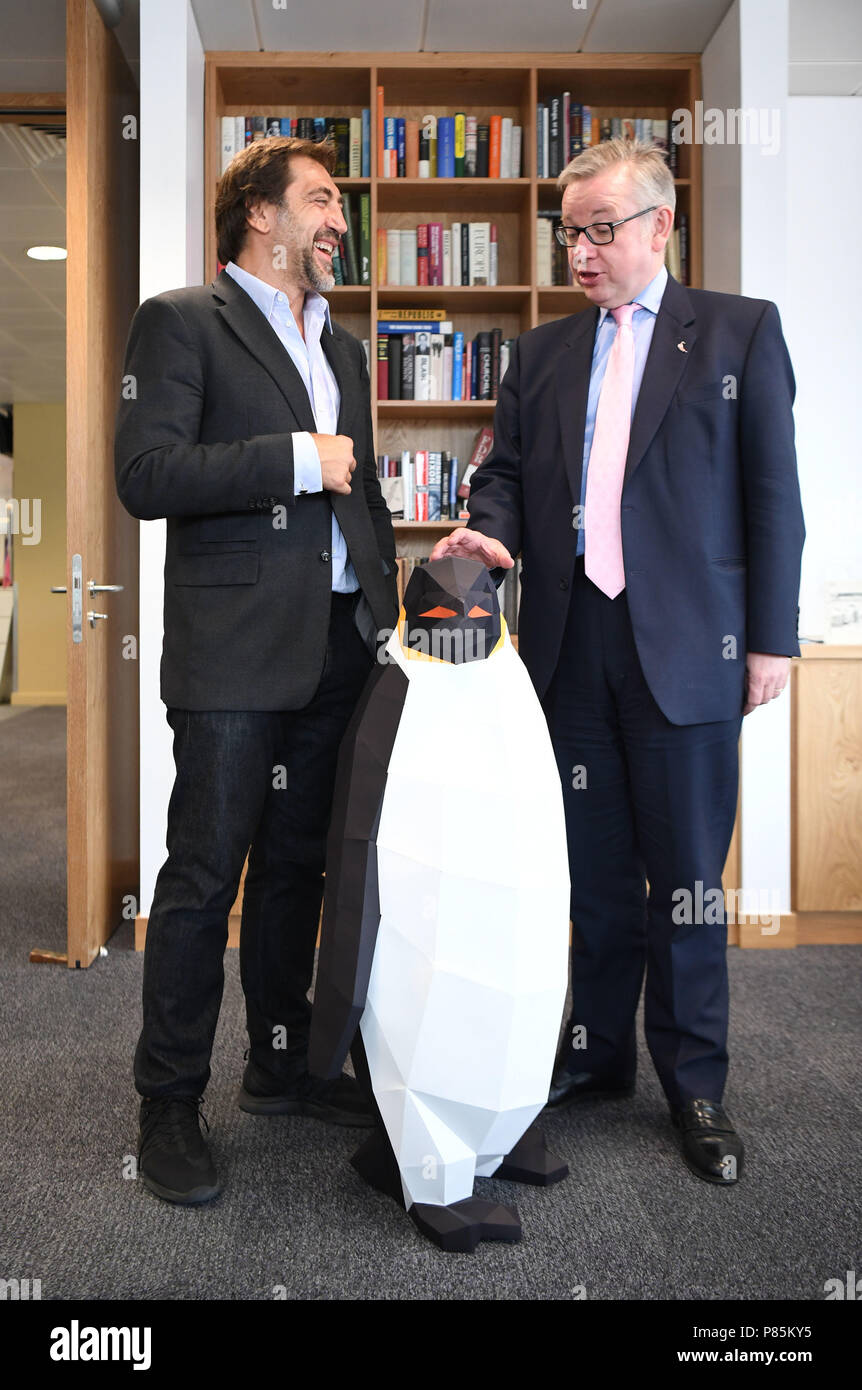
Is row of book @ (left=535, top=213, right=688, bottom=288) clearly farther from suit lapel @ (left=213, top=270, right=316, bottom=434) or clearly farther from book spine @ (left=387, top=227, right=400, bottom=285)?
suit lapel @ (left=213, top=270, right=316, bottom=434)

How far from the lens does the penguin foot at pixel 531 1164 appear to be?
61.2 inches

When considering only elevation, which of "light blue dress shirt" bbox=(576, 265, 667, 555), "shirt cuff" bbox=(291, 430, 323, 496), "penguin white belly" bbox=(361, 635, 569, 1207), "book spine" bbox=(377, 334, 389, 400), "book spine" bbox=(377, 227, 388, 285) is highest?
"book spine" bbox=(377, 227, 388, 285)

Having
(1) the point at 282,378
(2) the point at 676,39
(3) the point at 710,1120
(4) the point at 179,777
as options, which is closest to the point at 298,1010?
(4) the point at 179,777

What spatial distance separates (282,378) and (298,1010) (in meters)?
1.08

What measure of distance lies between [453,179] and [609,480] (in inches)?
71.1

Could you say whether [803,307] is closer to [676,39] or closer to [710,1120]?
[676,39]

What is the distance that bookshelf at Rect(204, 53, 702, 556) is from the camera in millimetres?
3016

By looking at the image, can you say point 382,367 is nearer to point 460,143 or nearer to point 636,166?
point 460,143

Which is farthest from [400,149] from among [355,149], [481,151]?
[481,151]

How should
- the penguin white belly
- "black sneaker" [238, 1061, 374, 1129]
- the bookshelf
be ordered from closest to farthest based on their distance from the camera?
the penguin white belly, "black sneaker" [238, 1061, 374, 1129], the bookshelf

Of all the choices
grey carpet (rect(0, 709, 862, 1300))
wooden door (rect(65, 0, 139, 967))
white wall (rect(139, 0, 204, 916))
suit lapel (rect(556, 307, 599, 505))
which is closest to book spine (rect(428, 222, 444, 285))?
white wall (rect(139, 0, 204, 916))

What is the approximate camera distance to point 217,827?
157 cm

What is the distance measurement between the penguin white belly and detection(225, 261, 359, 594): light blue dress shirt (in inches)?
14.2

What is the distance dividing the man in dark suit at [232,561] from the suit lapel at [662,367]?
469 millimetres
